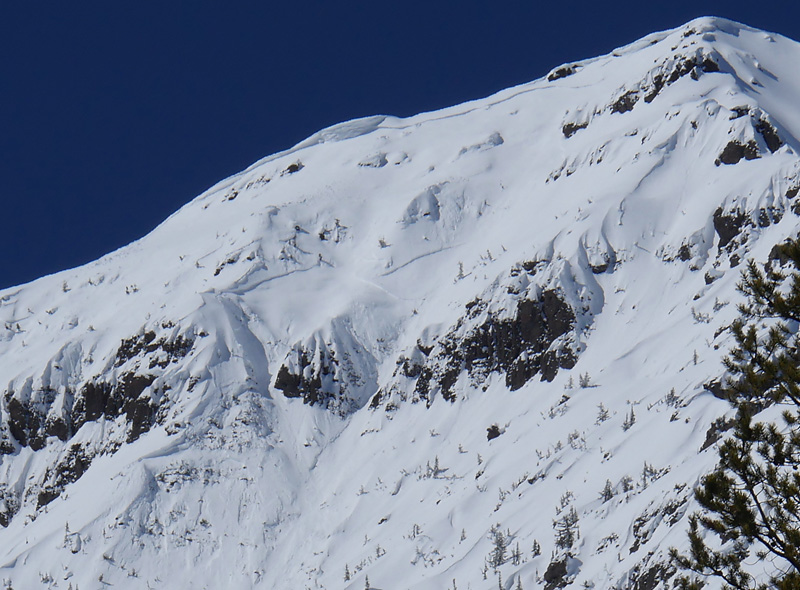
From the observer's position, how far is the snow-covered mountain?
128 ft

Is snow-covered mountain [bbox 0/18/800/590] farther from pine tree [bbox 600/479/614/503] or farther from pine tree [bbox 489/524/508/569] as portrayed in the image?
pine tree [bbox 600/479/614/503]

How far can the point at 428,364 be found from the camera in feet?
170

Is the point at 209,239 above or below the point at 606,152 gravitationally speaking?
above

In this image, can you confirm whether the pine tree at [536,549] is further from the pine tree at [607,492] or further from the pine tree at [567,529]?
the pine tree at [607,492]

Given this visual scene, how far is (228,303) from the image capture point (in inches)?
2296

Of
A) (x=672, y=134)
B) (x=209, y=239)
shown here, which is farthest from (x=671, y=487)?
(x=209, y=239)

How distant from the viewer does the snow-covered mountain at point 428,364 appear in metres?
39.1

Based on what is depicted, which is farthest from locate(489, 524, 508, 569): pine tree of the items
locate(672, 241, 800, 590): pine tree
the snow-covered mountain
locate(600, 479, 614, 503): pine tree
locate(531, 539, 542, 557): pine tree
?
locate(672, 241, 800, 590): pine tree

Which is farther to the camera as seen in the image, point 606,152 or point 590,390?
point 606,152

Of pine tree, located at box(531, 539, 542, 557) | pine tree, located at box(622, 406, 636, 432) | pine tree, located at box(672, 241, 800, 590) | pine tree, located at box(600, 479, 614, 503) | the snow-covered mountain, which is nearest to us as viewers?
pine tree, located at box(672, 241, 800, 590)

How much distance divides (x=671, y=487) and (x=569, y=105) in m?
44.5

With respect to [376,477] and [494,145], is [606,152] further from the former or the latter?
[376,477]

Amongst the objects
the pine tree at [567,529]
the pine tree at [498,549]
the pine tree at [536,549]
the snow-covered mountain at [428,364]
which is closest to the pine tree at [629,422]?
the snow-covered mountain at [428,364]

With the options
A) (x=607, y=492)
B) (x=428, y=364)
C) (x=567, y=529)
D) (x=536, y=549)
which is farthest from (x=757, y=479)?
(x=428, y=364)
